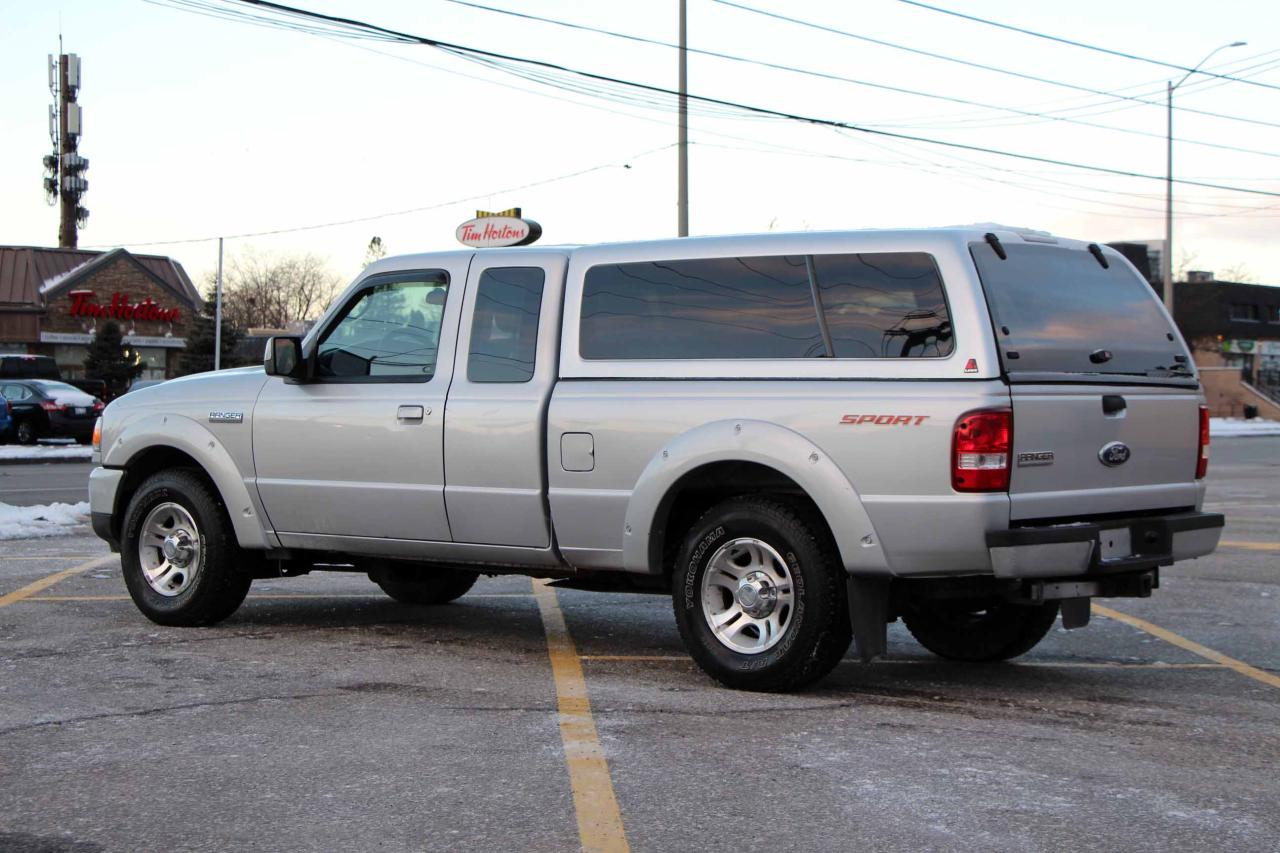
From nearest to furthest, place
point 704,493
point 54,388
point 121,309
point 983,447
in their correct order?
1. point 983,447
2. point 704,493
3. point 54,388
4. point 121,309

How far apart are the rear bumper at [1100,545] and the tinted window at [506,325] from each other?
2.54 m

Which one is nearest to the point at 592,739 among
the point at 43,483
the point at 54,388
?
the point at 43,483

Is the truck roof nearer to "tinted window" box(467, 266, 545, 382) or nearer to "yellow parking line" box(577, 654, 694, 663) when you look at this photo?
"tinted window" box(467, 266, 545, 382)

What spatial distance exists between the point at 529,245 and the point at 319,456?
1583 mm

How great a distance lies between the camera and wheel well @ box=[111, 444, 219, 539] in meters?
8.73

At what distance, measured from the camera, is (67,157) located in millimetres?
73188

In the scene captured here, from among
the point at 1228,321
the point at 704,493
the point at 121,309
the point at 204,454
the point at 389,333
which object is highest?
the point at 1228,321

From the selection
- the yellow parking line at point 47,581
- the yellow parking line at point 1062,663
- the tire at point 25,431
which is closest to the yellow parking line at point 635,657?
the yellow parking line at point 1062,663

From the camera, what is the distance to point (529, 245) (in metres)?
7.90

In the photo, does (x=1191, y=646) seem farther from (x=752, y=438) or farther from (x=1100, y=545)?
(x=752, y=438)

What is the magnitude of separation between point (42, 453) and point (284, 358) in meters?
22.5

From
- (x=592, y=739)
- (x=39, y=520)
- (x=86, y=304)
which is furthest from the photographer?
(x=86, y=304)

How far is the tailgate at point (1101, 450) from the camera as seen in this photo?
607cm

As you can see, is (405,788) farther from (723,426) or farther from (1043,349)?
(1043,349)
